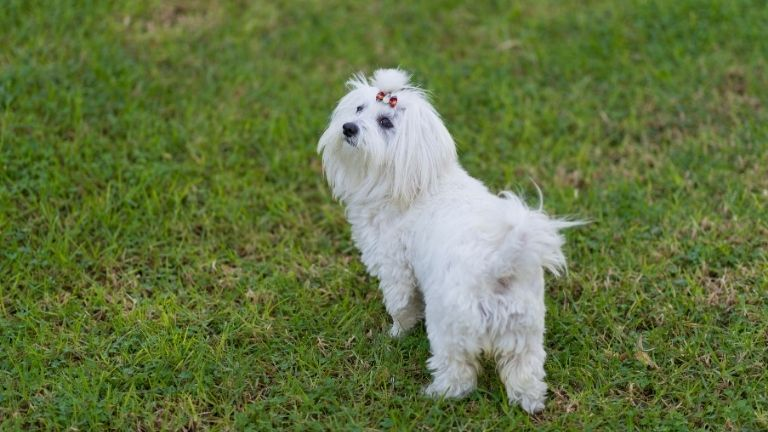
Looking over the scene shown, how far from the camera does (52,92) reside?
215 inches

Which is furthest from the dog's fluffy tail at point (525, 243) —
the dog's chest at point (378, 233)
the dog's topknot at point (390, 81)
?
the dog's topknot at point (390, 81)

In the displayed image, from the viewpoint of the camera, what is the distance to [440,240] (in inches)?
131

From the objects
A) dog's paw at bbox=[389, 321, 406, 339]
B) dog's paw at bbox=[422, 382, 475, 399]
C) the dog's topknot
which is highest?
the dog's topknot

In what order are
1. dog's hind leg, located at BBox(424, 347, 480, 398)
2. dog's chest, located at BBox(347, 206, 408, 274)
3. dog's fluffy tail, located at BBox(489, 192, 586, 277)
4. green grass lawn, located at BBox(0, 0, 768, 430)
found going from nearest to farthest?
dog's fluffy tail, located at BBox(489, 192, 586, 277) → dog's hind leg, located at BBox(424, 347, 480, 398) → green grass lawn, located at BBox(0, 0, 768, 430) → dog's chest, located at BBox(347, 206, 408, 274)

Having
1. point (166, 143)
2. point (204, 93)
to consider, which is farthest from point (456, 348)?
point (204, 93)

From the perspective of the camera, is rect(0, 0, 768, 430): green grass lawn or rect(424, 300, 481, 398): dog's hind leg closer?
rect(424, 300, 481, 398): dog's hind leg

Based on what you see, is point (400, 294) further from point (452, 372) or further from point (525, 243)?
point (525, 243)

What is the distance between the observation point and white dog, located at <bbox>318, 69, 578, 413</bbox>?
3.15 m

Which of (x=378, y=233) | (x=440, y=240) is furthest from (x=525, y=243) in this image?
(x=378, y=233)

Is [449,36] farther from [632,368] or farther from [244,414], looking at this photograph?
[244,414]

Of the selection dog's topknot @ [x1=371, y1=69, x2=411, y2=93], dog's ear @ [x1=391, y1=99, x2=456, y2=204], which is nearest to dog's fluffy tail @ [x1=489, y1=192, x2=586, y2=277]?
dog's ear @ [x1=391, y1=99, x2=456, y2=204]

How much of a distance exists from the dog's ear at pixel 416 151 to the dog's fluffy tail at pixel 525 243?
1.78ft

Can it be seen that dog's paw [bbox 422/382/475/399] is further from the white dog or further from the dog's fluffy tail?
the dog's fluffy tail

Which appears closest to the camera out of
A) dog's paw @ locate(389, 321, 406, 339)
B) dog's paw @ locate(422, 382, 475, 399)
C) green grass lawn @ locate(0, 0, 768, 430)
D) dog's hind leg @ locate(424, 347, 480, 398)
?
dog's hind leg @ locate(424, 347, 480, 398)
